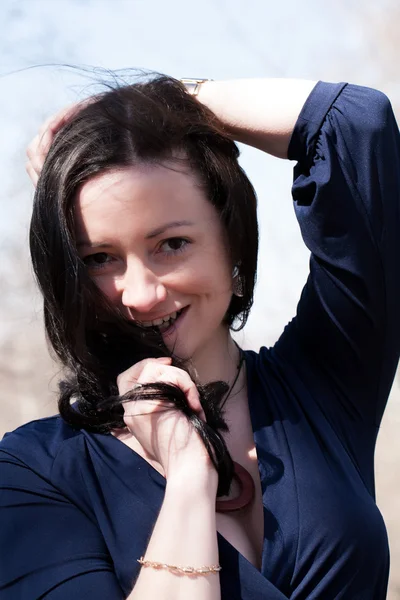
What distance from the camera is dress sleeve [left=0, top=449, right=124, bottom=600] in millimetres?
1309

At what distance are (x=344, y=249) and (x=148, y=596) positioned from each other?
68 cm

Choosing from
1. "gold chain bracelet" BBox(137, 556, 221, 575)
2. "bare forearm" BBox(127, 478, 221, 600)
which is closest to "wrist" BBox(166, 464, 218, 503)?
"bare forearm" BBox(127, 478, 221, 600)

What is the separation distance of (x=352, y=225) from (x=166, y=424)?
48cm

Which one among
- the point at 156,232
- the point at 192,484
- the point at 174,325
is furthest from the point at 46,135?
the point at 192,484

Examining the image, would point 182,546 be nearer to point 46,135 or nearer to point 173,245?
point 173,245

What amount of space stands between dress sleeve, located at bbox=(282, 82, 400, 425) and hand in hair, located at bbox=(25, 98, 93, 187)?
1.38 feet

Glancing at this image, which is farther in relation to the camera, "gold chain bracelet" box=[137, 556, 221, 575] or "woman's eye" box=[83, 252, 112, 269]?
"woman's eye" box=[83, 252, 112, 269]

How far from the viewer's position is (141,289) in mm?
1515

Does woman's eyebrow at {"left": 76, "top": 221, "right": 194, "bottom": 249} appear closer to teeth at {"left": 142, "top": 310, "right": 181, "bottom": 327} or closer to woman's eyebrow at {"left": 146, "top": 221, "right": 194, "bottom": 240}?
woman's eyebrow at {"left": 146, "top": 221, "right": 194, "bottom": 240}

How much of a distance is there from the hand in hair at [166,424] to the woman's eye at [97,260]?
20 centimetres

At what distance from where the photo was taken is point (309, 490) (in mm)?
1473

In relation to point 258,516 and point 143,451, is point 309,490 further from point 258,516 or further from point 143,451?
point 143,451

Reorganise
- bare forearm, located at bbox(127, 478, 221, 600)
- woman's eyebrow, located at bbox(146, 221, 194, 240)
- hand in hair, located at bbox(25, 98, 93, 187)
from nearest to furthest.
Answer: bare forearm, located at bbox(127, 478, 221, 600), woman's eyebrow, located at bbox(146, 221, 194, 240), hand in hair, located at bbox(25, 98, 93, 187)

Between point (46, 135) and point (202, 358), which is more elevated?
point (46, 135)
